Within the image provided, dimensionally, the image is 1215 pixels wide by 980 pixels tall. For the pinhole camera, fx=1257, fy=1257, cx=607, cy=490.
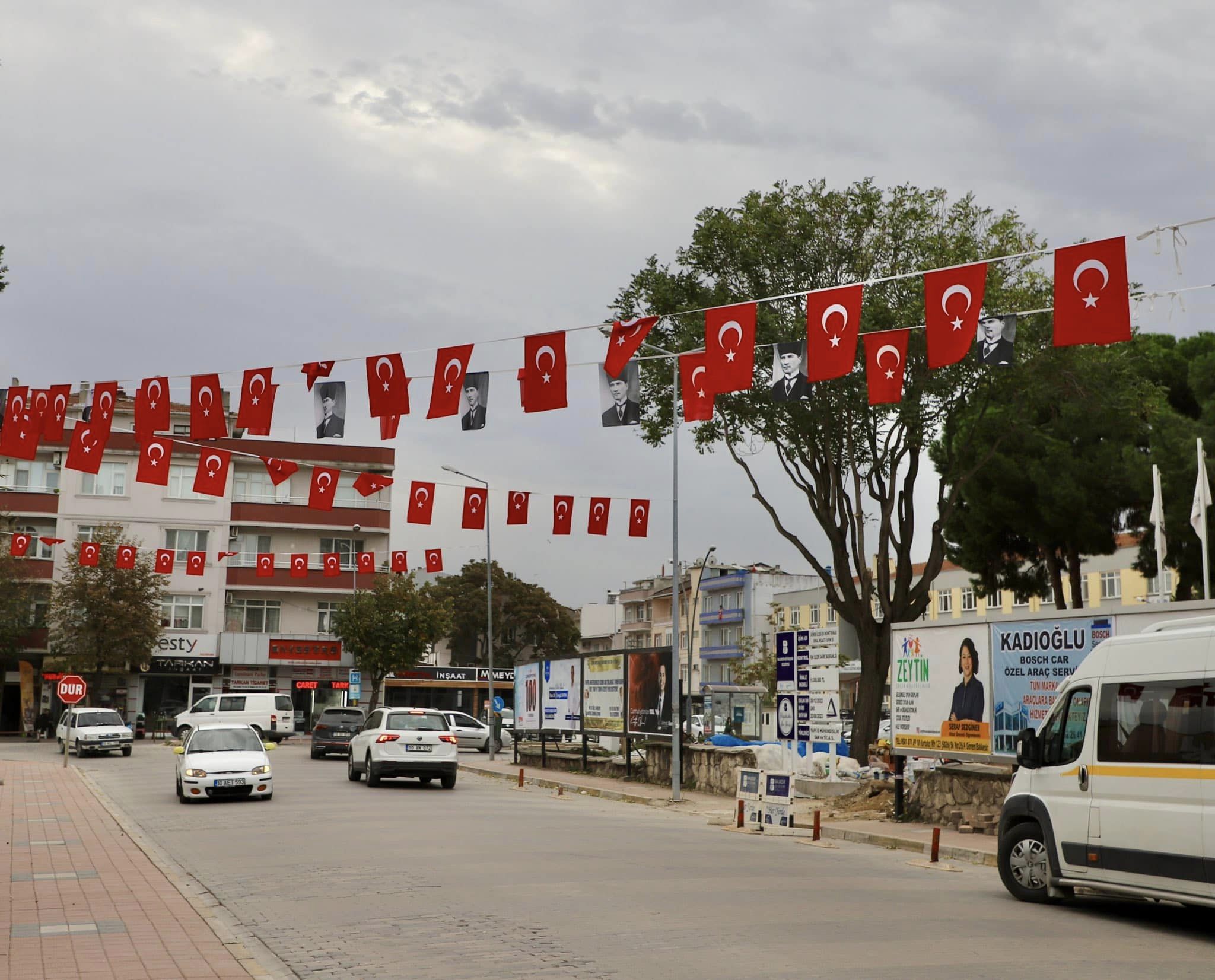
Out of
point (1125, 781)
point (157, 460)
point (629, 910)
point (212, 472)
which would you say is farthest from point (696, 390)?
point (157, 460)

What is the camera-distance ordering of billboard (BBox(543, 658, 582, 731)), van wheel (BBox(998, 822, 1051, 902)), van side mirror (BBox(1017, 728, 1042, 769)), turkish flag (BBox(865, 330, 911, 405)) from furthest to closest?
1. billboard (BBox(543, 658, 582, 731))
2. turkish flag (BBox(865, 330, 911, 405))
3. van side mirror (BBox(1017, 728, 1042, 769))
4. van wheel (BBox(998, 822, 1051, 902))

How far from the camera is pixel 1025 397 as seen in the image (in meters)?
29.2

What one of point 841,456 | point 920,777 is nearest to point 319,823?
point 920,777

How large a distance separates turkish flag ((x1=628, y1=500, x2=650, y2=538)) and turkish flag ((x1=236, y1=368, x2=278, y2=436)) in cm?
1246

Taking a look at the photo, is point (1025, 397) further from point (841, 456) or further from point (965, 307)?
point (965, 307)

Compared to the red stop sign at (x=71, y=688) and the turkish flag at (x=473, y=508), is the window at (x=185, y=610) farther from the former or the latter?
the turkish flag at (x=473, y=508)

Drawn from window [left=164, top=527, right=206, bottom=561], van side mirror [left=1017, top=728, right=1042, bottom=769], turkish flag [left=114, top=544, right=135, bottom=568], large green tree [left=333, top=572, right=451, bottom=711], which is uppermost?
window [left=164, top=527, right=206, bottom=561]

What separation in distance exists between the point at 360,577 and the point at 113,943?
54811 mm

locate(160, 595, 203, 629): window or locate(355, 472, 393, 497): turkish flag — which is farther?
locate(160, 595, 203, 629): window

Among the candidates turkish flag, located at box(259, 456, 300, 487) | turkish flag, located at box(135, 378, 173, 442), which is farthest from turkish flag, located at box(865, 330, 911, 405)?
turkish flag, located at box(259, 456, 300, 487)

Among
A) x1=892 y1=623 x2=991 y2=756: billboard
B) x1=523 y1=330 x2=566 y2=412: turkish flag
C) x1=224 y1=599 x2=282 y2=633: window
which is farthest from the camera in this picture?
x1=224 y1=599 x2=282 y2=633: window

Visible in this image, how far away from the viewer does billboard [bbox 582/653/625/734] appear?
3044 centimetres

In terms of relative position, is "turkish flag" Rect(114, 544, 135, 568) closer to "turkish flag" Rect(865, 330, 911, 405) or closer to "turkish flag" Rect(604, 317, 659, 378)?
"turkish flag" Rect(604, 317, 659, 378)

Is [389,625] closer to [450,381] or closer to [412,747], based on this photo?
[412,747]
